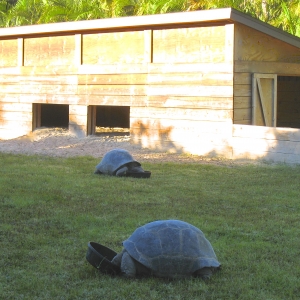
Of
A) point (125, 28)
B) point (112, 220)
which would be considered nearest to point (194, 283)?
point (112, 220)

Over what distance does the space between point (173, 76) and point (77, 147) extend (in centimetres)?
295

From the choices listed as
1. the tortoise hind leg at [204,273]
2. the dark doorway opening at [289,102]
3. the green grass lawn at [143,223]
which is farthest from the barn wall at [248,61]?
the tortoise hind leg at [204,273]

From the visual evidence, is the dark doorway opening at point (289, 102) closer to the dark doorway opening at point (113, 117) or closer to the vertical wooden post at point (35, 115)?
the dark doorway opening at point (113, 117)

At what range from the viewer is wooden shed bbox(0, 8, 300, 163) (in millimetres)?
13211

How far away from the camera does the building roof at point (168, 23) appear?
13.0 meters

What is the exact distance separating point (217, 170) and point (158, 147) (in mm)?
3376

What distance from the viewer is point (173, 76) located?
557 inches

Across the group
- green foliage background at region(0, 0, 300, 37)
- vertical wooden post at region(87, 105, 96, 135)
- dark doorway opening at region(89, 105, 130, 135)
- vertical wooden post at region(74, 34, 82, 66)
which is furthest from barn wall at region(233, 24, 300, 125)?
green foliage background at region(0, 0, 300, 37)

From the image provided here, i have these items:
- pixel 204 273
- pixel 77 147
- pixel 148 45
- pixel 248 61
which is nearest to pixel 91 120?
pixel 77 147

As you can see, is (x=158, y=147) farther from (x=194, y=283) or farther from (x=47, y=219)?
(x=194, y=283)

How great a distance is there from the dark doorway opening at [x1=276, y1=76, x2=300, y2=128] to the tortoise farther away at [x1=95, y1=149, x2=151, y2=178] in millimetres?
10012

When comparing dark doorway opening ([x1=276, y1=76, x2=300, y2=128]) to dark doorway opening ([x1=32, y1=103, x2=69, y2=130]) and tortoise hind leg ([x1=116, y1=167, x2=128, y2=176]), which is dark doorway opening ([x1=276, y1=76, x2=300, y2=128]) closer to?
dark doorway opening ([x1=32, y1=103, x2=69, y2=130])

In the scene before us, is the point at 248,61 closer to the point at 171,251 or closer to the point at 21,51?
the point at 21,51

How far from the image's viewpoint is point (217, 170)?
445 inches
